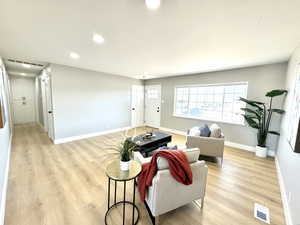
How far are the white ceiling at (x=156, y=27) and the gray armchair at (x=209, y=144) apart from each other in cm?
186

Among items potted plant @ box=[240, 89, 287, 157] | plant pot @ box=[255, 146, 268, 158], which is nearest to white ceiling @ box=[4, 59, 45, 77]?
potted plant @ box=[240, 89, 287, 157]

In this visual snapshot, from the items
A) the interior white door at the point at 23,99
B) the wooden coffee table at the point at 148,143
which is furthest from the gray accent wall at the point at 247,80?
the interior white door at the point at 23,99

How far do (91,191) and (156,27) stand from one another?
264 centimetres

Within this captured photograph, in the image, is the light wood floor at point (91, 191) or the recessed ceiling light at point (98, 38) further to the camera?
the recessed ceiling light at point (98, 38)

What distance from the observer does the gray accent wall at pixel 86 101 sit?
3.90m

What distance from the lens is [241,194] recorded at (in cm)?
201

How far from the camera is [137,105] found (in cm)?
636

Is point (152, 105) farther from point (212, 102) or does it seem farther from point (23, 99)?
point (23, 99)

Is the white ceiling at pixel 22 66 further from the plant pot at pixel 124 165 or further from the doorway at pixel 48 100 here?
the plant pot at pixel 124 165

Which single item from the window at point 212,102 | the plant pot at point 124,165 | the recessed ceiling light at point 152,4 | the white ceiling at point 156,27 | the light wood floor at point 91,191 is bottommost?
the light wood floor at point 91,191

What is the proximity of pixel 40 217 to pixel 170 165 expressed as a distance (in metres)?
1.72

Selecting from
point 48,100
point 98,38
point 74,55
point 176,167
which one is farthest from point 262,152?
point 48,100

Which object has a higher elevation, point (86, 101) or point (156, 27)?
point (156, 27)

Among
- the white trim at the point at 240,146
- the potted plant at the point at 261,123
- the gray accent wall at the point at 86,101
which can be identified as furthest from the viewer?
the gray accent wall at the point at 86,101
